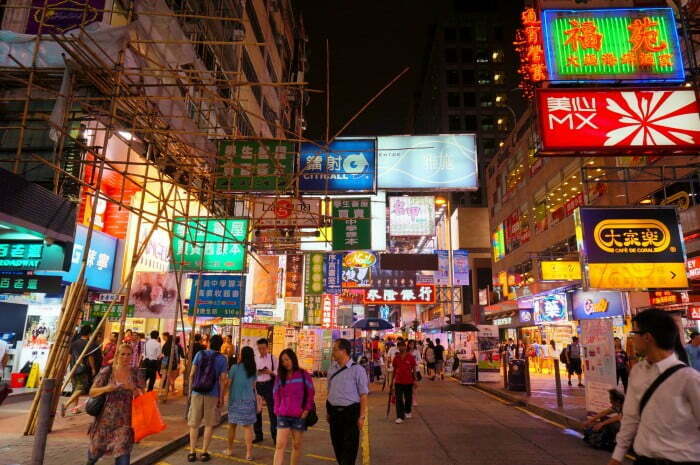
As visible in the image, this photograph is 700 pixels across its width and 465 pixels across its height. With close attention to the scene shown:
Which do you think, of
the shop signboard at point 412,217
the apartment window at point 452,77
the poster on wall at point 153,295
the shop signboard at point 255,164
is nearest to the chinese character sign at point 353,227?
the shop signboard at point 255,164

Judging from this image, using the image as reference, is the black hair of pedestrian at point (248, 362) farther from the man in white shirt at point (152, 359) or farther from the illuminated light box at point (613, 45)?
the illuminated light box at point (613, 45)

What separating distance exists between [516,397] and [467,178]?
672cm

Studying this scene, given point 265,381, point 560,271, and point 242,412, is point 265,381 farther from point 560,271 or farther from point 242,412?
point 560,271

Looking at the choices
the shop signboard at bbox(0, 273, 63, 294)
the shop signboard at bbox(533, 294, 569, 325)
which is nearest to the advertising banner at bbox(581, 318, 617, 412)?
the shop signboard at bbox(0, 273, 63, 294)

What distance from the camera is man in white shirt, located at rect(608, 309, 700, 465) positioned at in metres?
2.73

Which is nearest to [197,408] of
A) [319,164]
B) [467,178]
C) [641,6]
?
[319,164]

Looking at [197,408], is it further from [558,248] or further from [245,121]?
[558,248]

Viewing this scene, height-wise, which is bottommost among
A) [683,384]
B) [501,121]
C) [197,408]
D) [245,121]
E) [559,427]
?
[559,427]

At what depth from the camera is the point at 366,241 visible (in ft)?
50.7

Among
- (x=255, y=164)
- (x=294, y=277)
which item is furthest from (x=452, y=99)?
(x=255, y=164)

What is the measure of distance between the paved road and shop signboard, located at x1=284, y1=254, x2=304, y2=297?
32.0ft

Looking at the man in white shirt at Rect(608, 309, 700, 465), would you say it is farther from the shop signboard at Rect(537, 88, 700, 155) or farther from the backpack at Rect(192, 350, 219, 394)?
the shop signboard at Rect(537, 88, 700, 155)

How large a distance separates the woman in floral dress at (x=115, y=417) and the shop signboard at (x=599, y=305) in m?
16.2

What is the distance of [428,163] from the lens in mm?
14164
